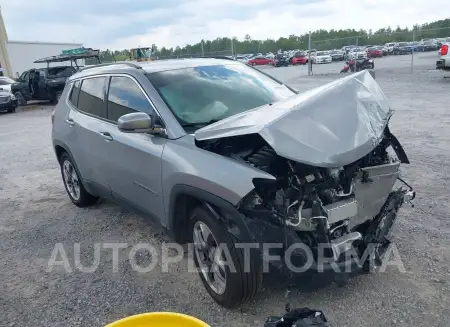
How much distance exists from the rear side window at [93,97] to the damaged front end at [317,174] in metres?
1.78

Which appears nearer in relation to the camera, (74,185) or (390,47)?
(74,185)

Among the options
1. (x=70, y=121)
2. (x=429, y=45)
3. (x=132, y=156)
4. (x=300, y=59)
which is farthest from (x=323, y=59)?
(x=132, y=156)

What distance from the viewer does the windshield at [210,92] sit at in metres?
3.49

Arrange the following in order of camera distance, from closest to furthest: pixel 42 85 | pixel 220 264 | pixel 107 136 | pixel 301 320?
1. pixel 301 320
2. pixel 220 264
3. pixel 107 136
4. pixel 42 85

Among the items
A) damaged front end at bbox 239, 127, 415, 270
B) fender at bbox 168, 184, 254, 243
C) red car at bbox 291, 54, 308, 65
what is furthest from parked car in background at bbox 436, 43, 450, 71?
red car at bbox 291, 54, 308, 65

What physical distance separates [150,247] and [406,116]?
7.53 metres

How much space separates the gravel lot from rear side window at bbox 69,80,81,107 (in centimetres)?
138

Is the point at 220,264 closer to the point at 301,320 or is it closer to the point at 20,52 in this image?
the point at 301,320

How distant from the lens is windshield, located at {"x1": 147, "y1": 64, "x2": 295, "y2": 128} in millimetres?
3492

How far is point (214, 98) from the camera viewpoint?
12.2 feet

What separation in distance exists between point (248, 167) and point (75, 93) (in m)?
3.20

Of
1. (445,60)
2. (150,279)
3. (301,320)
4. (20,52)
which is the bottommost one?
(150,279)

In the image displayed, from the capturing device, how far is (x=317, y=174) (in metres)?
2.67

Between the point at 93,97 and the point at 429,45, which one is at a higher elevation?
the point at 93,97
